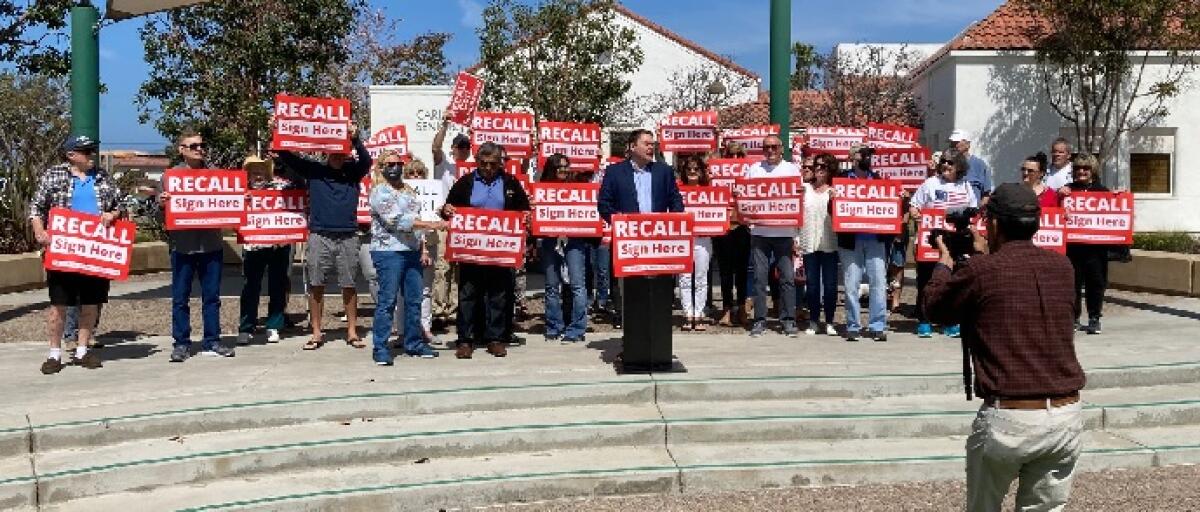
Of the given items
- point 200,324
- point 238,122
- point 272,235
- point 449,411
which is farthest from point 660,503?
point 238,122

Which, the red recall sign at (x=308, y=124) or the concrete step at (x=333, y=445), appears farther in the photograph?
the red recall sign at (x=308, y=124)

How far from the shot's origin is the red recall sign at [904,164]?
12766mm

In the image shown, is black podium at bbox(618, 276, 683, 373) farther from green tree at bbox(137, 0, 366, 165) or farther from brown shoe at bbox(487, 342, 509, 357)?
green tree at bbox(137, 0, 366, 165)

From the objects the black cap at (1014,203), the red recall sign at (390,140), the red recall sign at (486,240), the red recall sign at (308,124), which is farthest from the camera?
the red recall sign at (390,140)

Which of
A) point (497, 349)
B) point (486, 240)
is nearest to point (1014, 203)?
point (486, 240)

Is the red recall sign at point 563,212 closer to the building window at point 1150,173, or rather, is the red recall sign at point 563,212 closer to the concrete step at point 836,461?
the concrete step at point 836,461

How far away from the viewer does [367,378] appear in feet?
27.2

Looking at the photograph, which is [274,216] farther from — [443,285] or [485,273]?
[485,273]

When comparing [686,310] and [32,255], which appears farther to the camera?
[32,255]

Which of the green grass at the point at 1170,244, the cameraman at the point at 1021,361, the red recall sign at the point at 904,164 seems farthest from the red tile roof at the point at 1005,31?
the cameraman at the point at 1021,361

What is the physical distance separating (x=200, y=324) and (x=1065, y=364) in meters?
10.1

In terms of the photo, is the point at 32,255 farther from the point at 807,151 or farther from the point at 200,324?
the point at 807,151

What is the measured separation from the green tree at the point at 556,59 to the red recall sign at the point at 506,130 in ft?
34.4

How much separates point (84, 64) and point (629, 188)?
6811mm
